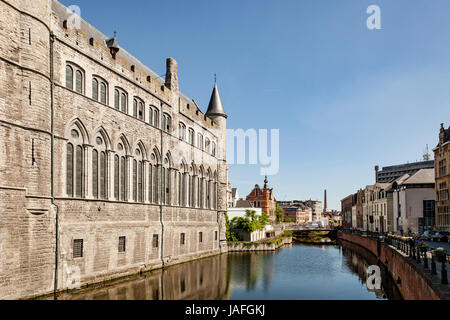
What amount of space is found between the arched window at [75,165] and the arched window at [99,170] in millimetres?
1228

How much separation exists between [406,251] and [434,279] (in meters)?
10.5

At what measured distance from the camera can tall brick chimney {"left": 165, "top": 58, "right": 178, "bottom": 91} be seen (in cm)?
3525

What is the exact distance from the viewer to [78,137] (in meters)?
22.9

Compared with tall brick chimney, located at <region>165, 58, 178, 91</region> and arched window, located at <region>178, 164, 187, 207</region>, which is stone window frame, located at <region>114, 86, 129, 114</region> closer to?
tall brick chimney, located at <region>165, 58, 178, 91</region>

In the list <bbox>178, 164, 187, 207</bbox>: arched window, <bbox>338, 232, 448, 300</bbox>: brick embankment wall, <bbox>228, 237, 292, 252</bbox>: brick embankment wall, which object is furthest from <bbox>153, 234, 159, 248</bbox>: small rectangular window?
<bbox>228, 237, 292, 252</bbox>: brick embankment wall

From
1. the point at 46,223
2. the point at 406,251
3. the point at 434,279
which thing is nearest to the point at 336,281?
the point at 406,251

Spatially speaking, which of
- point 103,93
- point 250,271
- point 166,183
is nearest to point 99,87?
point 103,93

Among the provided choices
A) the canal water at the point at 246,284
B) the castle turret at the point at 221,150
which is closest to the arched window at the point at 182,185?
the canal water at the point at 246,284

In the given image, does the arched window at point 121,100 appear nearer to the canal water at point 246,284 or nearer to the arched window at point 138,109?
the arched window at point 138,109

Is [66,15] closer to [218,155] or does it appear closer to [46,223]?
[46,223]

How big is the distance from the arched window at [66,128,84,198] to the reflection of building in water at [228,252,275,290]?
1104 centimetres

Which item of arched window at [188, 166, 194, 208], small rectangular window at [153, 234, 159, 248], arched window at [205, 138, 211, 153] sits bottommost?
small rectangular window at [153, 234, 159, 248]

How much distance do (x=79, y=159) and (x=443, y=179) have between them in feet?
144

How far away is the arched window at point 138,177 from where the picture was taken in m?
28.6
